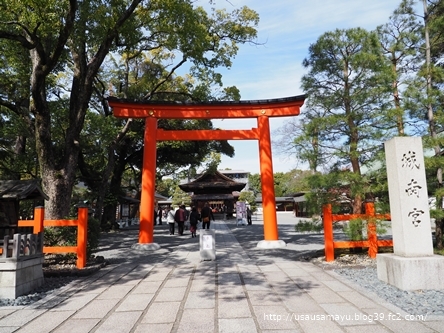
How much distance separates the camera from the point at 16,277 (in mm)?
4953

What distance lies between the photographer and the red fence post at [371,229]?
7.14 meters

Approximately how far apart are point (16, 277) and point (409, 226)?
654cm

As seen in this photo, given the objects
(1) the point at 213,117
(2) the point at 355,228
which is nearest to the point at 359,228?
(2) the point at 355,228

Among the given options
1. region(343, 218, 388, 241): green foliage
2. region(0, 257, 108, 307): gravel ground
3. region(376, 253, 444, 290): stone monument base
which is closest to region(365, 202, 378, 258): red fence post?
region(343, 218, 388, 241): green foliage

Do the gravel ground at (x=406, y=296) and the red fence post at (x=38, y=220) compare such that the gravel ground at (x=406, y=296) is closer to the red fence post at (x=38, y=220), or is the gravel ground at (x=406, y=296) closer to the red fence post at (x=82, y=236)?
the red fence post at (x=82, y=236)

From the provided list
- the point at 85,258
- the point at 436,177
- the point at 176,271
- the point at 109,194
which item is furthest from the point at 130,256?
the point at 109,194

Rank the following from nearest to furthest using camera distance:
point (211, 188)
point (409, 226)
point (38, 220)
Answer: point (409, 226) → point (38, 220) → point (211, 188)

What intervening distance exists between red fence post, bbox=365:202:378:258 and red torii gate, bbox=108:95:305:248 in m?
3.40

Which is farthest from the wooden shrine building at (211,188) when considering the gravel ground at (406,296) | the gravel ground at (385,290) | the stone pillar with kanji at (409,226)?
the stone pillar with kanji at (409,226)

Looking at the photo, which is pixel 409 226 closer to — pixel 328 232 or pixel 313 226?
pixel 328 232

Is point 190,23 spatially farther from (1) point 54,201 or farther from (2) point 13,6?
(1) point 54,201

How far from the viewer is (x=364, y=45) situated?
8047mm

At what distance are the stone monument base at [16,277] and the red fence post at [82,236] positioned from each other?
1571mm

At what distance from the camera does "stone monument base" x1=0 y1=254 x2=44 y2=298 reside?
16.0 feet
